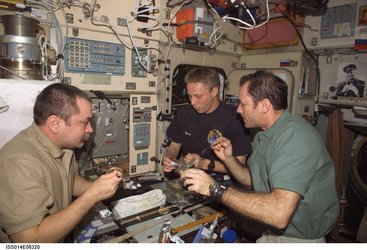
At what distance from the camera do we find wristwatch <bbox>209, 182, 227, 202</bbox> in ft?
4.88

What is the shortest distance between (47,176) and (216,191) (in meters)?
0.96

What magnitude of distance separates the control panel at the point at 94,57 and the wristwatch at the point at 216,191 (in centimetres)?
144

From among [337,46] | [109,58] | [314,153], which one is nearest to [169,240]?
[314,153]

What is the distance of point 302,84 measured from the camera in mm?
2922

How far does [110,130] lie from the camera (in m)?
2.47

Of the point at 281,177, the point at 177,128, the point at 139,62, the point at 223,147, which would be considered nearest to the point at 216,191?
the point at 281,177

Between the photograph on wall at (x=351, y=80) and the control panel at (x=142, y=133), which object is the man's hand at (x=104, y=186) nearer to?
the control panel at (x=142, y=133)

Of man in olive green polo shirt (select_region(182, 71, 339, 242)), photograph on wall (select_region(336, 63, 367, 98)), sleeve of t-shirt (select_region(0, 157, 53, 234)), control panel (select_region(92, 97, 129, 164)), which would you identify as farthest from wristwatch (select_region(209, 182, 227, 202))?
photograph on wall (select_region(336, 63, 367, 98))

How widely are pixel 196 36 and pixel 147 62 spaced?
1.84ft

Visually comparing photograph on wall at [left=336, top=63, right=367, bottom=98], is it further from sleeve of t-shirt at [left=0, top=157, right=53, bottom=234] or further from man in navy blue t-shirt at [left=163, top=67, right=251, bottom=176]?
sleeve of t-shirt at [left=0, top=157, right=53, bottom=234]

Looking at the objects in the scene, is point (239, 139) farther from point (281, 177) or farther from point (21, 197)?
point (21, 197)

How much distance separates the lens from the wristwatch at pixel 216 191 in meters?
1.49

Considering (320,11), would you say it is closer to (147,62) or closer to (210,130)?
(210,130)

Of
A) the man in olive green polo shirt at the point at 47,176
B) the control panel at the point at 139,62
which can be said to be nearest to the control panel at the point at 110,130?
the control panel at the point at 139,62
